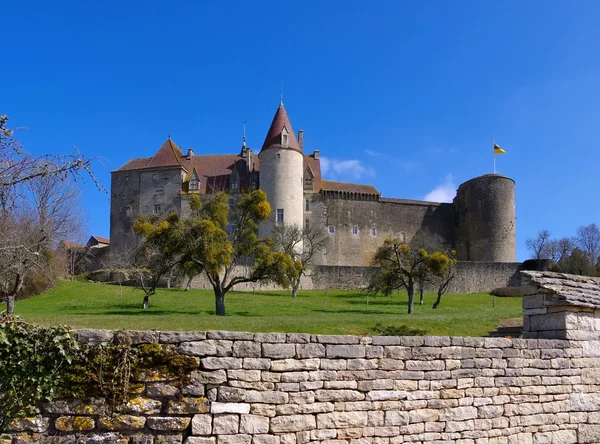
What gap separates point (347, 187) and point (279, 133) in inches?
515

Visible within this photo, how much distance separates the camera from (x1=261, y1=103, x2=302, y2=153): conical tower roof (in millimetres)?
65306

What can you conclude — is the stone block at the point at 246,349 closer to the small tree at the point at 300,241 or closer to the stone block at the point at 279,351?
the stone block at the point at 279,351

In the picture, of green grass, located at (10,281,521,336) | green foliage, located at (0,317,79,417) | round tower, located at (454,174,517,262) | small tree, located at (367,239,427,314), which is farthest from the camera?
round tower, located at (454,174,517,262)

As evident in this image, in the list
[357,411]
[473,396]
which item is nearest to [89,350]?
[357,411]

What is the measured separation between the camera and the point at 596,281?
12492mm

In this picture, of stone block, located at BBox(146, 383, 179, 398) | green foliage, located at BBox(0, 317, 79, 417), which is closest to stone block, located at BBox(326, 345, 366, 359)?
stone block, located at BBox(146, 383, 179, 398)

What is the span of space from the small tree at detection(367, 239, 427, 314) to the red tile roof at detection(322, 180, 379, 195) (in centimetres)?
3324

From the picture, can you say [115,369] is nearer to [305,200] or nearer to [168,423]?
[168,423]

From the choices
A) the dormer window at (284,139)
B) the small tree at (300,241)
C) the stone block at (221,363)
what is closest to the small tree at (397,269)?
the small tree at (300,241)

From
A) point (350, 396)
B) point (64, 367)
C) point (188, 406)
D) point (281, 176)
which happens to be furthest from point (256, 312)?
point (281, 176)

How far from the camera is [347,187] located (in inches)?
2918

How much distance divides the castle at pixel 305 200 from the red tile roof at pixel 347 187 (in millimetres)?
140

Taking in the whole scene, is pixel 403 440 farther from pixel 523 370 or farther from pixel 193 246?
pixel 193 246

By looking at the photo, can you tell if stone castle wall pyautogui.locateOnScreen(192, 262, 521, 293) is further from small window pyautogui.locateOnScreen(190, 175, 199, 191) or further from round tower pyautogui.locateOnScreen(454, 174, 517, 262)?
small window pyautogui.locateOnScreen(190, 175, 199, 191)
